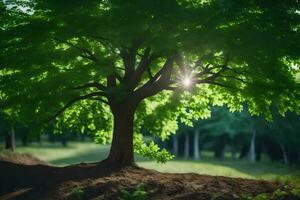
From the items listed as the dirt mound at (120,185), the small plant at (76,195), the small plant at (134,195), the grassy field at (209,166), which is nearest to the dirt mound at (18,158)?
the grassy field at (209,166)

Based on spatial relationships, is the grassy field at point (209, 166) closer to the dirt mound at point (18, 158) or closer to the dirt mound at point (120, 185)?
the dirt mound at point (120, 185)

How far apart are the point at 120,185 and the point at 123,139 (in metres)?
4.86

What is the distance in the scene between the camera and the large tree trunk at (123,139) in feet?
68.3

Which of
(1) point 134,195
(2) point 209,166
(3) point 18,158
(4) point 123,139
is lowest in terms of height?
(1) point 134,195

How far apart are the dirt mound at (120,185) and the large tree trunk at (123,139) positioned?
82cm

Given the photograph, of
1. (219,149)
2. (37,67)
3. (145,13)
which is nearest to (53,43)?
(37,67)

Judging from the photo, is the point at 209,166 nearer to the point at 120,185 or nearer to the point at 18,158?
the point at 18,158

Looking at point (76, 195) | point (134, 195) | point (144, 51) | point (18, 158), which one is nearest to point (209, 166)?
point (18, 158)

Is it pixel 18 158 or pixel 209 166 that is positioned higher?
pixel 18 158

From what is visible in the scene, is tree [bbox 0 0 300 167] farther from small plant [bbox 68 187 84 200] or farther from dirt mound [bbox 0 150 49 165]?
dirt mound [bbox 0 150 49 165]

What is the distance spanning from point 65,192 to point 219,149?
200 ft

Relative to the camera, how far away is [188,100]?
23688mm

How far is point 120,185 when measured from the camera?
1631 centimetres

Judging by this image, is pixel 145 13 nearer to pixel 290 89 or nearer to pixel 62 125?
pixel 290 89
